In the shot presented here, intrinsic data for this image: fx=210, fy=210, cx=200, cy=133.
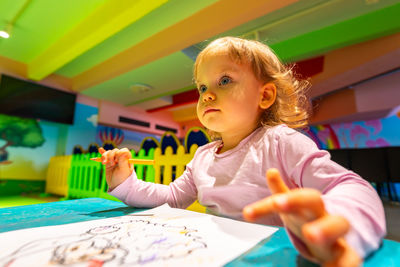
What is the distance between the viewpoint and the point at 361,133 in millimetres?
4445

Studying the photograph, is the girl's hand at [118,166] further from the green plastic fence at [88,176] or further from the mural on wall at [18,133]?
the mural on wall at [18,133]

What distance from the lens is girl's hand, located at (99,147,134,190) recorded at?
0.56 m

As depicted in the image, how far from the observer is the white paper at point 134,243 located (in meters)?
0.22

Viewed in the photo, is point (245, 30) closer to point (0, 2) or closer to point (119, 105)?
point (0, 2)

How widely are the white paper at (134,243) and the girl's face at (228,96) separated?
9.5 inches

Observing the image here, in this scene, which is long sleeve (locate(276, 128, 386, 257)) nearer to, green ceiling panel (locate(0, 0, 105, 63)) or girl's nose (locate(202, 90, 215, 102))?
girl's nose (locate(202, 90, 215, 102))

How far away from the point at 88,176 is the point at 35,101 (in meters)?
1.68

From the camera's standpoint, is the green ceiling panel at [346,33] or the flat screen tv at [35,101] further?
the flat screen tv at [35,101]

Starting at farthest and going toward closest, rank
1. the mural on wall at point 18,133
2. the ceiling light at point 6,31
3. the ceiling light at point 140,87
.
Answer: the ceiling light at point 140,87 < the mural on wall at point 18,133 < the ceiling light at point 6,31

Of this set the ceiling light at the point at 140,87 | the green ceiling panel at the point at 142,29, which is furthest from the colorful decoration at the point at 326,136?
the green ceiling panel at the point at 142,29

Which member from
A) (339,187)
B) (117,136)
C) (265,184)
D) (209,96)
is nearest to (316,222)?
(339,187)

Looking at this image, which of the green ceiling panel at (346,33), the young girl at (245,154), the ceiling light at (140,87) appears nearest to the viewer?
the young girl at (245,154)

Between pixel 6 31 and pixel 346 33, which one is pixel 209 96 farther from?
pixel 6 31

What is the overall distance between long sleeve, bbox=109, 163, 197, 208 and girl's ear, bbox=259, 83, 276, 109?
1.08 ft
